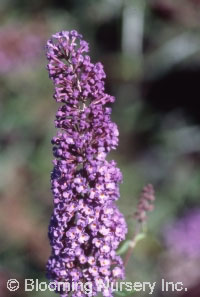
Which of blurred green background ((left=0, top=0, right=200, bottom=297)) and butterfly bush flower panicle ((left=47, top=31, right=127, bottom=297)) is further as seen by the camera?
blurred green background ((left=0, top=0, right=200, bottom=297))

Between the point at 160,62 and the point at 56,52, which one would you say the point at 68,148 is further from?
the point at 160,62

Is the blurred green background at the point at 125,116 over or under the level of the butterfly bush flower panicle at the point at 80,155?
over

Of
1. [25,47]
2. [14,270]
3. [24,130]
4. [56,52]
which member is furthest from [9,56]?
[56,52]

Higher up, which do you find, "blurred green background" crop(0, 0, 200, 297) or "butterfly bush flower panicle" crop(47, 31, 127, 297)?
"blurred green background" crop(0, 0, 200, 297)

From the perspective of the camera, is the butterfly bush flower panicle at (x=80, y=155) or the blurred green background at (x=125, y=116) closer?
the butterfly bush flower panicle at (x=80, y=155)
